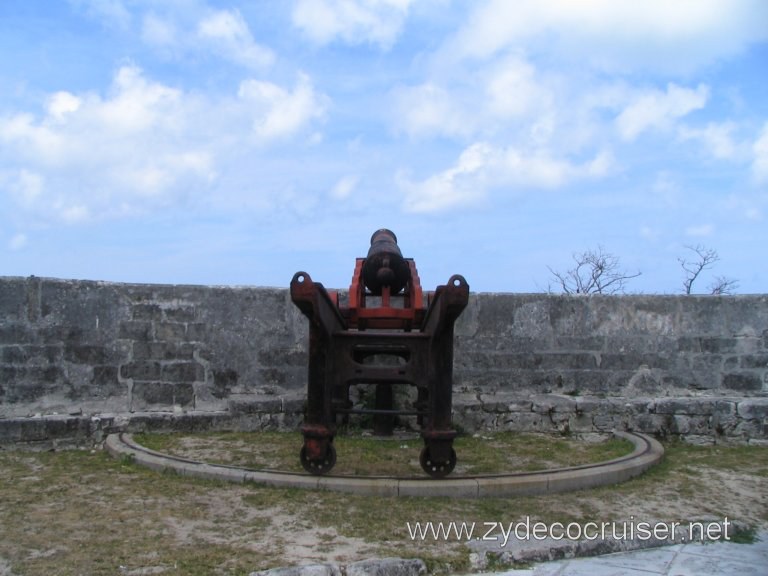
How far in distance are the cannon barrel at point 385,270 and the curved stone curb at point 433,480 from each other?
1742 mm

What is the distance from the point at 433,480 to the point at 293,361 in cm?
262

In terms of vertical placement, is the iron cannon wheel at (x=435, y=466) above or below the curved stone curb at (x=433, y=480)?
above

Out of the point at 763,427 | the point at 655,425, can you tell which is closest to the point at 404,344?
the point at 655,425

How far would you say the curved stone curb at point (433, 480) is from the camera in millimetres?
4637

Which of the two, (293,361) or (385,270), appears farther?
(293,361)

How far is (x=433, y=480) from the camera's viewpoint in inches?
187

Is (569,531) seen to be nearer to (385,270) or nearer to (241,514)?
(241,514)

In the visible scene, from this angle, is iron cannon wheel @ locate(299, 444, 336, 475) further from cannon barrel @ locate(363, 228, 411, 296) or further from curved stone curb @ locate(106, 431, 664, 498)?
cannon barrel @ locate(363, 228, 411, 296)

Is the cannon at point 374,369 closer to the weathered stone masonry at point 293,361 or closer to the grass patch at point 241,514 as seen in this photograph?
the grass patch at point 241,514

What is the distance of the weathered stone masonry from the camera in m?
6.37

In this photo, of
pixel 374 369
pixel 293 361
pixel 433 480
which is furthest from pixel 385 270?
pixel 433 480

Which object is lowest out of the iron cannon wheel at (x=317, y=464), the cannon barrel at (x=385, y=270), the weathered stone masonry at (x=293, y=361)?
the iron cannon wheel at (x=317, y=464)

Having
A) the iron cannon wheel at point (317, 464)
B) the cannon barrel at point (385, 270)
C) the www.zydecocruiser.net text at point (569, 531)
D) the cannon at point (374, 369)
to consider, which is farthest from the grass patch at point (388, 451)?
the cannon barrel at point (385, 270)

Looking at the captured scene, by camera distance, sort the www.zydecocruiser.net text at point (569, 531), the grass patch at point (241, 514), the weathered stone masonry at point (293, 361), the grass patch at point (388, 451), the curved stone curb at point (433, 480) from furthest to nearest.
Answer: the weathered stone masonry at point (293, 361), the grass patch at point (388, 451), the curved stone curb at point (433, 480), the www.zydecocruiser.net text at point (569, 531), the grass patch at point (241, 514)
